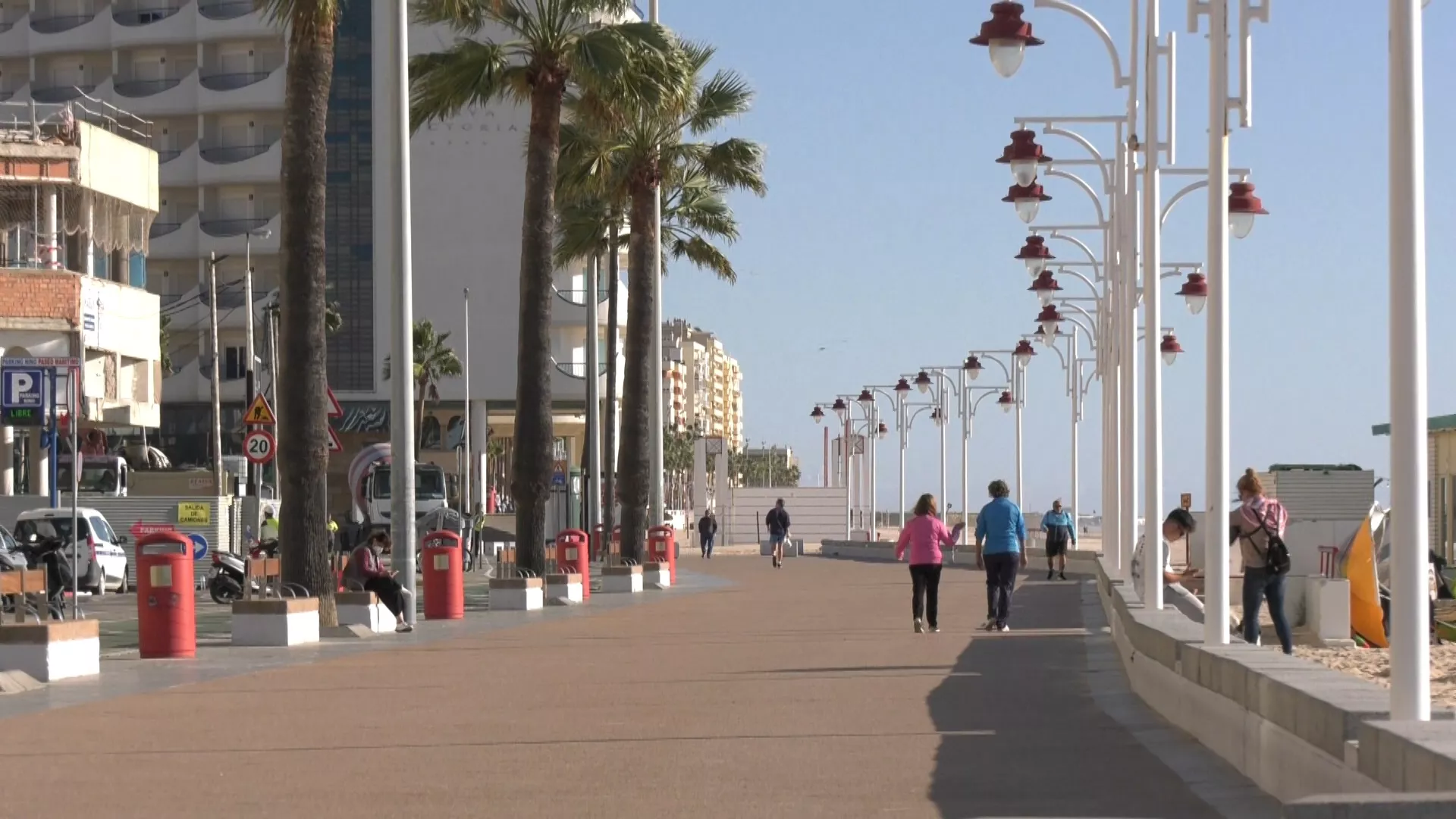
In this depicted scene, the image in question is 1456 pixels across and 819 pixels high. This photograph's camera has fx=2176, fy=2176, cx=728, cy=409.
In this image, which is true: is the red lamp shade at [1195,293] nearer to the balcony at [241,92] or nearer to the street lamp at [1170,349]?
the street lamp at [1170,349]

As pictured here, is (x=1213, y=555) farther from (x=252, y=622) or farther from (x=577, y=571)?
(x=577, y=571)

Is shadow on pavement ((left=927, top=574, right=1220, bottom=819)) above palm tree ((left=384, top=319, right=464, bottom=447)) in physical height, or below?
below

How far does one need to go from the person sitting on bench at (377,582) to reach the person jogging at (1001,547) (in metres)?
6.95

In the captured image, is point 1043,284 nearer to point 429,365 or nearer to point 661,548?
point 661,548

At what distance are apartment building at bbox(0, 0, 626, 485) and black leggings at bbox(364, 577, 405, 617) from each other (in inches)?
2353

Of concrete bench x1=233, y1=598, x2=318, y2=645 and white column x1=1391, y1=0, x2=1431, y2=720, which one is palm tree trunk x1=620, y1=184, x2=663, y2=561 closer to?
concrete bench x1=233, y1=598, x2=318, y2=645

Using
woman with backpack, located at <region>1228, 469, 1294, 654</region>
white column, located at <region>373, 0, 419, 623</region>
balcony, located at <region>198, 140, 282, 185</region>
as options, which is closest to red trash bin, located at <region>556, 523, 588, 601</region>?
white column, located at <region>373, 0, 419, 623</region>

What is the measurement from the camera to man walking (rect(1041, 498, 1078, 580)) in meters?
46.2

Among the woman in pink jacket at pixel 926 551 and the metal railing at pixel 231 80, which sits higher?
the metal railing at pixel 231 80

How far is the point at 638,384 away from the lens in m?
44.3

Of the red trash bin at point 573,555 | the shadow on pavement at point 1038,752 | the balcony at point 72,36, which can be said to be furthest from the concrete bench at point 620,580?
the balcony at point 72,36

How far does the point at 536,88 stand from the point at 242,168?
A: 56.4 meters

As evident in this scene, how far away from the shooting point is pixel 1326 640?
2447cm

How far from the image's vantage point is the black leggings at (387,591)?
2634 centimetres
